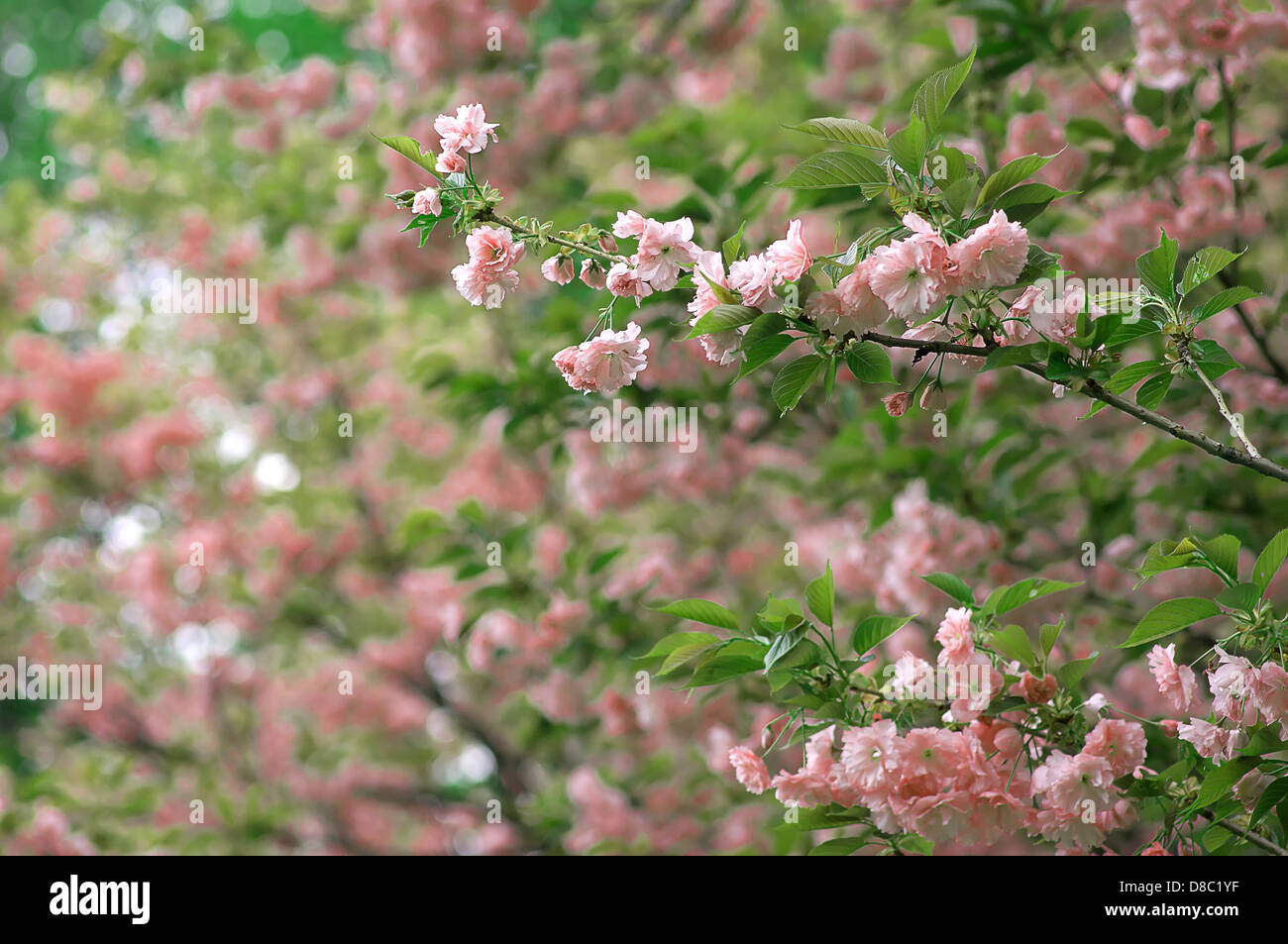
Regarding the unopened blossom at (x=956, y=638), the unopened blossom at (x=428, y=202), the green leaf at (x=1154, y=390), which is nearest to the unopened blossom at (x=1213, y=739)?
the unopened blossom at (x=956, y=638)

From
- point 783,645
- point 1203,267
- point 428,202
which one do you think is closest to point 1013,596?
point 783,645

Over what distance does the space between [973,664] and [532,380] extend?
1097 mm

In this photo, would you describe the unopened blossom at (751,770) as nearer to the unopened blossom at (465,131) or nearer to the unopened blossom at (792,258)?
the unopened blossom at (792,258)

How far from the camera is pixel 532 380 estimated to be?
1982 mm

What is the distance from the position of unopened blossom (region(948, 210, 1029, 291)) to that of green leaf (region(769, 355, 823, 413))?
15cm

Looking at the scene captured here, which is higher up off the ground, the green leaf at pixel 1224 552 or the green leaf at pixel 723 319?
the green leaf at pixel 723 319

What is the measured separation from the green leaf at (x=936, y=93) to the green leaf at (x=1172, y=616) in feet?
1.64

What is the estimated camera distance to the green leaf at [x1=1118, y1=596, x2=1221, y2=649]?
0.99 metres

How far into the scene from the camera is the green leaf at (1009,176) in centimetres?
94

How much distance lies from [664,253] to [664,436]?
4.06ft
